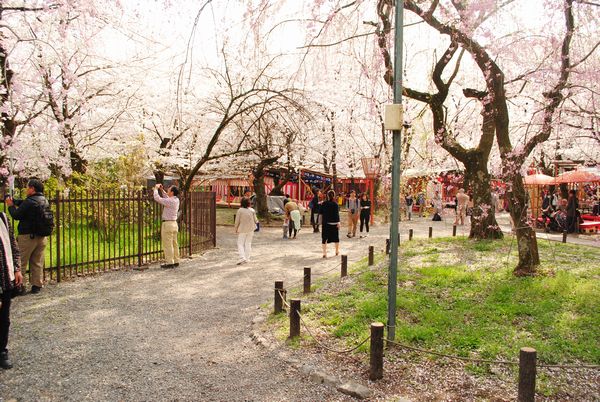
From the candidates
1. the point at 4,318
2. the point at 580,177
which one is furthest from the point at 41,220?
the point at 580,177

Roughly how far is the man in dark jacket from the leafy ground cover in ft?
15.0

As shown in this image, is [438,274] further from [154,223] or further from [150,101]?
[150,101]

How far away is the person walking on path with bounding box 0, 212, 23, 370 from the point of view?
14.0 feet

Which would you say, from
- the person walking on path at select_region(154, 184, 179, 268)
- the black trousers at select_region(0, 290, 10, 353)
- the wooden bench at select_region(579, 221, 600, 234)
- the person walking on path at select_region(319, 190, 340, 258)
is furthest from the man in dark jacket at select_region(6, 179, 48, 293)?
the wooden bench at select_region(579, 221, 600, 234)

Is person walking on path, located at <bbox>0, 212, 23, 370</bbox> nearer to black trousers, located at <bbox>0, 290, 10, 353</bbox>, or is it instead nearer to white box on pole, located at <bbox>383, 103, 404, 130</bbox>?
black trousers, located at <bbox>0, 290, 10, 353</bbox>

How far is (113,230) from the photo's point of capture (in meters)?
12.1

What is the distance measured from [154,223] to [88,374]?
688cm

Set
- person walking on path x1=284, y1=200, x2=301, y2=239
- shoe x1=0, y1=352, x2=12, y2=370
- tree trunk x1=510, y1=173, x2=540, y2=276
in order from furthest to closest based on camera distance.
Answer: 1. person walking on path x1=284, y1=200, x2=301, y2=239
2. tree trunk x1=510, y1=173, x2=540, y2=276
3. shoe x1=0, y1=352, x2=12, y2=370

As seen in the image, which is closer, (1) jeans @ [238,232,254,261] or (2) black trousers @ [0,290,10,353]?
(2) black trousers @ [0,290,10,353]

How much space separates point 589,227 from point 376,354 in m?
17.0

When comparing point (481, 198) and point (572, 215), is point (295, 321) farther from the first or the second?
point (572, 215)

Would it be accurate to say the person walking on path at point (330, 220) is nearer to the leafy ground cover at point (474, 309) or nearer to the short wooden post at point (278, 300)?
the leafy ground cover at point (474, 309)

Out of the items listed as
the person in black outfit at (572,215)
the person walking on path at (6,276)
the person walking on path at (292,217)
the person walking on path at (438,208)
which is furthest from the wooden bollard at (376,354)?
the person walking on path at (438,208)

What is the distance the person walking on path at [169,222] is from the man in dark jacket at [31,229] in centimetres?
276
